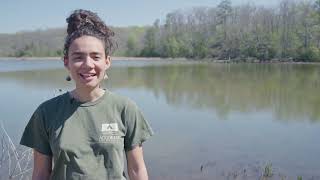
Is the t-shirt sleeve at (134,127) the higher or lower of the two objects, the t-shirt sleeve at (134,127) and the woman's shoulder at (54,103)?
the lower

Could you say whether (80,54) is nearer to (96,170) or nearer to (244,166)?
(96,170)

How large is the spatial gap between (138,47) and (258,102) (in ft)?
267

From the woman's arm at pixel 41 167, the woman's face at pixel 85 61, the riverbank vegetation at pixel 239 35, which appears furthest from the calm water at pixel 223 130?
the riverbank vegetation at pixel 239 35

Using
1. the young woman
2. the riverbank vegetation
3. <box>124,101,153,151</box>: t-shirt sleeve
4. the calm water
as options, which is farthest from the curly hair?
the riverbank vegetation

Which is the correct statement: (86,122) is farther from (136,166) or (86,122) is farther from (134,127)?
(136,166)

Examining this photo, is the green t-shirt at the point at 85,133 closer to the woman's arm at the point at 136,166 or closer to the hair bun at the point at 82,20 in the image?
the woman's arm at the point at 136,166

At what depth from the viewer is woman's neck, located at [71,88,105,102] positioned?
6.13ft

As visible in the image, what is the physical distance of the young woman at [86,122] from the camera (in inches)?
72.3

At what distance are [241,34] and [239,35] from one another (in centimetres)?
40

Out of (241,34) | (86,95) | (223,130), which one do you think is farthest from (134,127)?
(241,34)

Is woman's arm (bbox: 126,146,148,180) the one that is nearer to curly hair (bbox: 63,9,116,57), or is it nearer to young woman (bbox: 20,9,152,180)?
young woman (bbox: 20,9,152,180)

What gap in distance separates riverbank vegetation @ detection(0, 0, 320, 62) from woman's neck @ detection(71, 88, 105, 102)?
191 ft

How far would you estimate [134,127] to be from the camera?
Result: 1885 millimetres

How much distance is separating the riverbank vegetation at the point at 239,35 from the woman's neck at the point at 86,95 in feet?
191
